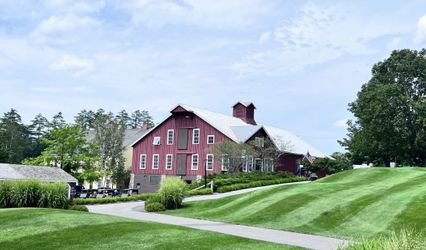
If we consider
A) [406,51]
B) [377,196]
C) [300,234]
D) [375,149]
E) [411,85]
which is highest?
[406,51]

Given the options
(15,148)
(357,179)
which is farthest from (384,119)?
(15,148)

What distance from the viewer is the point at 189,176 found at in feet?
169

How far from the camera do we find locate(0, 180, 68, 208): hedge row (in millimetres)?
21500

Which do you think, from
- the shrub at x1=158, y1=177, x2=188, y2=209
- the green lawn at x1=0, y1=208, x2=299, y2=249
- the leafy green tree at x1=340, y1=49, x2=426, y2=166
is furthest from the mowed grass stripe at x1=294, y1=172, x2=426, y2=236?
the leafy green tree at x1=340, y1=49, x2=426, y2=166

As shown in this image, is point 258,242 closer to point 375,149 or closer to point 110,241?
point 110,241

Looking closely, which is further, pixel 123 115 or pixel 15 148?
pixel 123 115

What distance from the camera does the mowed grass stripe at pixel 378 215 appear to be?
55.3ft

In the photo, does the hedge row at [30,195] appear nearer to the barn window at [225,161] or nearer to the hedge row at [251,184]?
the hedge row at [251,184]

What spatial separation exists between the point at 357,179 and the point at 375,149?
24.2 m

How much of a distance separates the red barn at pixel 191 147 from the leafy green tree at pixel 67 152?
5932 mm

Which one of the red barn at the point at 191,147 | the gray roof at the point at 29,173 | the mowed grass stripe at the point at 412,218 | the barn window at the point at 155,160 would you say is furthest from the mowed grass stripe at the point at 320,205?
the barn window at the point at 155,160

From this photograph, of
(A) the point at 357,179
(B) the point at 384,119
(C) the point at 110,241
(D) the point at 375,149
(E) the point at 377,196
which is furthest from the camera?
(D) the point at 375,149

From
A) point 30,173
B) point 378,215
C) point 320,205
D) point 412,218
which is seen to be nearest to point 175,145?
point 30,173

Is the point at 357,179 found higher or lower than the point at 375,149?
lower
